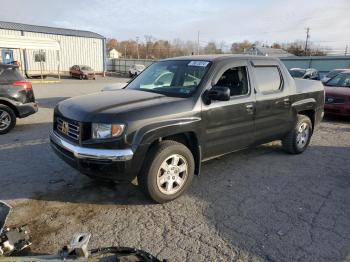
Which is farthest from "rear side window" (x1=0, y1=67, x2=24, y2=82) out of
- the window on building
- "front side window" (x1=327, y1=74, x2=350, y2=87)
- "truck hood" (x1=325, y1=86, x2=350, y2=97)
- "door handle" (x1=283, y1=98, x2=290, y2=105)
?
the window on building

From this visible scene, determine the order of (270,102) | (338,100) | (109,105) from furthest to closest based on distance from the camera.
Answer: (338,100) → (270,102) → (109,105)

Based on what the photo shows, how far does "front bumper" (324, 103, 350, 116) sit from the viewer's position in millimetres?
10102

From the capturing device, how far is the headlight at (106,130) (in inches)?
145

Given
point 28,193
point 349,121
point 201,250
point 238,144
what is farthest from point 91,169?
point 349,121

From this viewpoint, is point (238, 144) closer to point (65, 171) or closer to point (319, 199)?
point (319, 199)

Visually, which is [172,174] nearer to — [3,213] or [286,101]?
[3,213]

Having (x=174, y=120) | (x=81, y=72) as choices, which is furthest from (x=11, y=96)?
(x=81, y=72)

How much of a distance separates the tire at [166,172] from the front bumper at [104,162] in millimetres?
222

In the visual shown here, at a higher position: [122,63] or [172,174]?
[122,63]

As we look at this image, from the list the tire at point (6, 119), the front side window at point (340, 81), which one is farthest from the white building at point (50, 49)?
the front side window at point (340, 81)

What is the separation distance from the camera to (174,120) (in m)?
4.05

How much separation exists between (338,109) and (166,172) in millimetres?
8134

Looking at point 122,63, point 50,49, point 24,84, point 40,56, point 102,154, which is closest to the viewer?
point 102,154

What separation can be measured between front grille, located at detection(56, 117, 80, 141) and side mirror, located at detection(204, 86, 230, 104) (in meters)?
1.69
